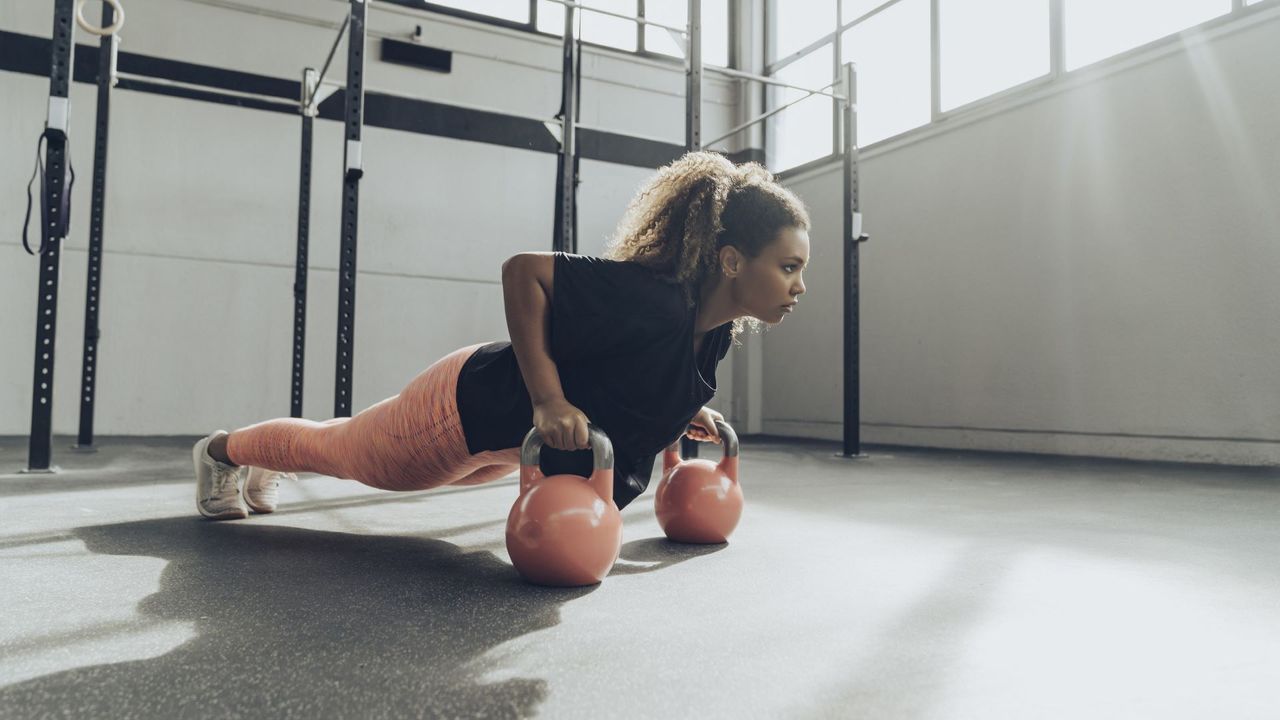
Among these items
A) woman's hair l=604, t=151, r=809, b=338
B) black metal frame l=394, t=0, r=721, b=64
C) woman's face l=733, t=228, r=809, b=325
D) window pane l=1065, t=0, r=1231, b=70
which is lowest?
woman's face l=733, t=228, r=809, b=325

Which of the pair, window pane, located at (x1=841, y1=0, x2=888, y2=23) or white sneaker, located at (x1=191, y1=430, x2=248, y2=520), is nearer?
white sneaker, located at (x1=191, y1=430, x2=248, y2=520)

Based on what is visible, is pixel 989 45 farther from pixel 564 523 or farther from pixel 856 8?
pixel 564 523

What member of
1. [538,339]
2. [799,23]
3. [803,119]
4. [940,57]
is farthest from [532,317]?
[799,23]

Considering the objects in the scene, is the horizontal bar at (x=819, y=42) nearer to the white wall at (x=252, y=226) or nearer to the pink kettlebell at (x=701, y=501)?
the white wall at (x=252, y=226)

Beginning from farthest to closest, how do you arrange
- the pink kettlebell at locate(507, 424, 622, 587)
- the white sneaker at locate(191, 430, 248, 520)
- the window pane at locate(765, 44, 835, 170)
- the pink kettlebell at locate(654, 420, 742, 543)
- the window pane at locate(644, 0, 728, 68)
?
the window pane at locate(644, 0, 728, 68) < the window pane at locate(765, 44, 835, 170) < the white sneaker at locate(191, 430, 248, 520) < the pink kettlebell at locate(654, 420, 742, 543) < the pink kettlebell at locate(507, 424, 622, 587)

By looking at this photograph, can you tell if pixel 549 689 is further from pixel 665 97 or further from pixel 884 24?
pixel 665 97

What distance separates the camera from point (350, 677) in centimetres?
84

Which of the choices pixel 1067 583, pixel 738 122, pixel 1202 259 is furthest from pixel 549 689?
pixel 738 122

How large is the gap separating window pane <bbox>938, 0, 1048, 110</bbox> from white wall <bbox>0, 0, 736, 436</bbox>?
8.32ft

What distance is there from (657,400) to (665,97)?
5.35 metres

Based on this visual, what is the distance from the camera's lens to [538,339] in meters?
1.30

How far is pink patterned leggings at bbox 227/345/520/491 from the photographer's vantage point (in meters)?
1.46

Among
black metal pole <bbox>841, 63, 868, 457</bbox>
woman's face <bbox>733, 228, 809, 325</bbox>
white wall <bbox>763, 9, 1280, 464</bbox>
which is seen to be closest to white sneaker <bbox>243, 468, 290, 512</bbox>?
woman's face <bbox>733, 228, 809, 325</bbox>

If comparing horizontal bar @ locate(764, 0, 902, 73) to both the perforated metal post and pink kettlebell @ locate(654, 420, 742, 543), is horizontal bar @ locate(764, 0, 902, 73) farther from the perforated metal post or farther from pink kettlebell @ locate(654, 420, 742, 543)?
pink kettlebell @ locate(654, 420, 742, 543)
